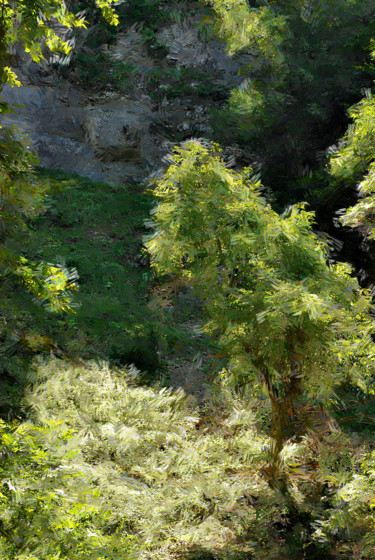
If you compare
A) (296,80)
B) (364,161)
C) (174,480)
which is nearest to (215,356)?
(174,480)

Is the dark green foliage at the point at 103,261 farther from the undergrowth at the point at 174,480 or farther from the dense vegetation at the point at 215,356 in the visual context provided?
the undergrowth at the point at 174,480

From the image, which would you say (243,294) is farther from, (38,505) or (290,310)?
(38,505)

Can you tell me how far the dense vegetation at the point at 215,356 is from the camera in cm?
512

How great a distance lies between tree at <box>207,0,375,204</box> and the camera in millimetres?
11859

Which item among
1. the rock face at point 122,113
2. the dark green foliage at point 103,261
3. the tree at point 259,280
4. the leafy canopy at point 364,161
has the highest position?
the leafy canopy at point 364,161

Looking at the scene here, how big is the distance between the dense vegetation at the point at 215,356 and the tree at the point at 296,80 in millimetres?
46

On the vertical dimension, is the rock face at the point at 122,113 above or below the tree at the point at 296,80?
below

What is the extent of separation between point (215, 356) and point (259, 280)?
4.01 ft

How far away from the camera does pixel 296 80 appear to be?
1234 cm

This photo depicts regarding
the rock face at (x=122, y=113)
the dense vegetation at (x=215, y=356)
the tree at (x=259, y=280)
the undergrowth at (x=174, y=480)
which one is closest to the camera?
the undergrowth at (x=174, y=480)

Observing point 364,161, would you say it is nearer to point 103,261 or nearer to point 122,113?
point 103,261

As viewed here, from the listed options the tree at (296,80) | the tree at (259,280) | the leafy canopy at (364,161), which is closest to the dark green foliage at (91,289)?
the tree at (259,280)

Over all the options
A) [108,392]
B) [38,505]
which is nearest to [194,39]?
[108,392]

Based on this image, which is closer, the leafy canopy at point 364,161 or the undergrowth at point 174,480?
the undergrowth at point 174,480
